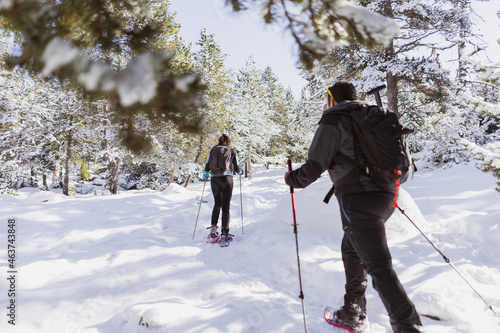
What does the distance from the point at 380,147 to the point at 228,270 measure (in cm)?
301

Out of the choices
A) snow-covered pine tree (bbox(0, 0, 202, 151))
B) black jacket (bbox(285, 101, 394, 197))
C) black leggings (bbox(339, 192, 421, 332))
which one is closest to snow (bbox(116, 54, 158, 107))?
snow-covered pine tree (bbox(0, 0, 202, 151))

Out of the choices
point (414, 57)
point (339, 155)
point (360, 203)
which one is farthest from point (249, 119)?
point (360, 203)

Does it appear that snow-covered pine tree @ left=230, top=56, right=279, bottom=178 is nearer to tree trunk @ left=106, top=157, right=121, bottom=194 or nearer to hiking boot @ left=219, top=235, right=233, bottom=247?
tree trunk @ left=106, top=157, right=121, bottom=194

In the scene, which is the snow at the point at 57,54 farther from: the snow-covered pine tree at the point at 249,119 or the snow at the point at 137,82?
the snow-covered pine tree at the point at 249,119

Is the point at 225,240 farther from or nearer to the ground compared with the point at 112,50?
nearer to the ground

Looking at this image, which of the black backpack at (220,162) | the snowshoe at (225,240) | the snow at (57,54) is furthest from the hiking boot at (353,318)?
the black backpack at (220,162)

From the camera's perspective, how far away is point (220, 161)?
209 inches

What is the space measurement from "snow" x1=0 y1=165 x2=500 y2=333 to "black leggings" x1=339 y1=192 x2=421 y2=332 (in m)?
0.72

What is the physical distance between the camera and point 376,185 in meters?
1.97

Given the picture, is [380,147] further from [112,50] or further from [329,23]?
[112,50]

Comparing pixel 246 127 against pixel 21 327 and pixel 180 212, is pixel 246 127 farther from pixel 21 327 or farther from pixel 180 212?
pixel 21 327

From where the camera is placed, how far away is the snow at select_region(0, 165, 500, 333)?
97.7 inches

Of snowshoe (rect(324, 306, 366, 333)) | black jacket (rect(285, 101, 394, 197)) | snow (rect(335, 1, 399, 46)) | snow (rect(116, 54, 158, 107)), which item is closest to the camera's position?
snow (rect(116, 54, 158, 107))

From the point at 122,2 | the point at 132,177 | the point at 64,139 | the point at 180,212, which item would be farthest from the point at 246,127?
the point at 122,2
